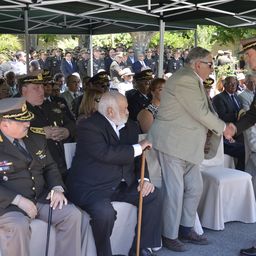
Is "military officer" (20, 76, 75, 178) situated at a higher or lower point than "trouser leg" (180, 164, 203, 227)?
higher

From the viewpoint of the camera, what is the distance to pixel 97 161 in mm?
3766

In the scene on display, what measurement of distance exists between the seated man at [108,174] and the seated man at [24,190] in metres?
0.20

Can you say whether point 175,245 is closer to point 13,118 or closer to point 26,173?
point 26,173

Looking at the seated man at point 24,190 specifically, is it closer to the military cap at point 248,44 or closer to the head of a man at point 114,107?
the head of a man at point 114,107

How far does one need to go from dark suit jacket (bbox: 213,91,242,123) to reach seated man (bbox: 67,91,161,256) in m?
2.96

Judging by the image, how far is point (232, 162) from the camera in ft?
19.2

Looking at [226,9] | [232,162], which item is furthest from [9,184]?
[226,9]

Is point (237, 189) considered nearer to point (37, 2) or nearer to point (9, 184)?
point (9, 184)

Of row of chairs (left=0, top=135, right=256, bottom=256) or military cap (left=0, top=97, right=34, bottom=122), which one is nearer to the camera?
military cap (left=0, top=97, right=34, bottom=122)

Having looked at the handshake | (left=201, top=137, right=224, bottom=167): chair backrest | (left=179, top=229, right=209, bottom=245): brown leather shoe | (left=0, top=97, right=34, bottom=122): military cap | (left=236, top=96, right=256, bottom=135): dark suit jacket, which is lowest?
(left=179, top=229, right=209, bottom=245): brown leather shoe

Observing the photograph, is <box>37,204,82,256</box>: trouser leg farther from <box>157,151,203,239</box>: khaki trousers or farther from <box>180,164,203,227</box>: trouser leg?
<box>180,164,203,227</box>: trouser leg

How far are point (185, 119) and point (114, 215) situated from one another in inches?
43.1

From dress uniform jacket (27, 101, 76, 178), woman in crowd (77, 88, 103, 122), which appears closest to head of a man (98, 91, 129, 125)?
dress uniform jacket (27, 101, 76, 178)

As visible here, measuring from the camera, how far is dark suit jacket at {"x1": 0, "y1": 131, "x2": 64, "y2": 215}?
330 centimetres
